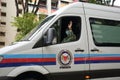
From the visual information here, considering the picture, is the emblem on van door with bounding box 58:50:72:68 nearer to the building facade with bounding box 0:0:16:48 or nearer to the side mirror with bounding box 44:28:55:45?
the side mirror with bounding box 44:28:55:45

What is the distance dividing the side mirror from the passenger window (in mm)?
310

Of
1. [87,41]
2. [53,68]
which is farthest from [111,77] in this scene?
[53,68]

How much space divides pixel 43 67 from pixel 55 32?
869mm

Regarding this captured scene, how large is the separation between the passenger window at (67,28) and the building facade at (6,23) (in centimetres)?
5460

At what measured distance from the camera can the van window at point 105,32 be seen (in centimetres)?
966

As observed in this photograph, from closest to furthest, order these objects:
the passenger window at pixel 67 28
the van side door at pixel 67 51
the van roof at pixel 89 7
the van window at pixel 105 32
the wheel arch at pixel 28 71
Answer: the wheel arch at pixel 28 71, the van side door at pixel 67 51, the passenger window at pixel 67 28, the van roof at pixel 89 7, the van window at pixel 105 32

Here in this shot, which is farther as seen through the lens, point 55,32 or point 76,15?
point 76,15

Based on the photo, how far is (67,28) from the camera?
9.21 meters

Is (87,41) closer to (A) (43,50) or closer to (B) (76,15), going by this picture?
(B) (76,15)

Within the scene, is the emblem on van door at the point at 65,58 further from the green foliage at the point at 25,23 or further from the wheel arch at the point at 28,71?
the green foliage at the point at 25,23

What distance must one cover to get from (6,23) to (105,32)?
55.5 m

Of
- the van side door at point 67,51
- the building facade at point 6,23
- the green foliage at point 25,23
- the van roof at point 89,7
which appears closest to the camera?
the van side door at point 67,51

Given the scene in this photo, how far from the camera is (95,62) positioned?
31.0ft

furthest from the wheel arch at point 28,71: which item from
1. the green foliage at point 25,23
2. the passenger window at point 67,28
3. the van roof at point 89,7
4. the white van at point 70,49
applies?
the green foliage at point 25,23
